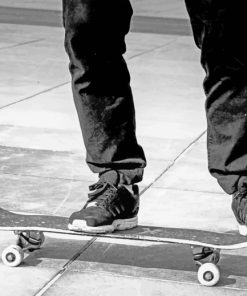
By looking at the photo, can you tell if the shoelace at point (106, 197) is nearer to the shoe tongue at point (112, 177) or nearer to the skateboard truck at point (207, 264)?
the shoe tongue at point (112, 177)

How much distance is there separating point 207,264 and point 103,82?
851 millimetres

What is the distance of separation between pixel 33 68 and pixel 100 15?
17.9ft

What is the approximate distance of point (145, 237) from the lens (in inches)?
147

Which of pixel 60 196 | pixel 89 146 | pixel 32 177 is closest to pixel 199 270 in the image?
pixel 89 146

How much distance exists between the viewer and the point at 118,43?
3842 mm

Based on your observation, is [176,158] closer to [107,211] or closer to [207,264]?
[107,211]

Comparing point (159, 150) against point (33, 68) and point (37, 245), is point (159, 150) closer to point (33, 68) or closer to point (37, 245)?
point (37, 245)

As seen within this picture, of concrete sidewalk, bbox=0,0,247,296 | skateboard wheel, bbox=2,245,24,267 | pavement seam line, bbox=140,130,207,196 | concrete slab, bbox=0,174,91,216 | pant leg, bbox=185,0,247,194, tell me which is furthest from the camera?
pavement seam line, bbox=140,130,207,196

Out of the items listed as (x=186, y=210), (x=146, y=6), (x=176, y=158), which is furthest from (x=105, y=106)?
(x=146, y=6)

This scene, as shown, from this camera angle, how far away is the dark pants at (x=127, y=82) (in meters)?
3.62

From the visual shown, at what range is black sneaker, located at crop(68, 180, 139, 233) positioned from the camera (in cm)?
380

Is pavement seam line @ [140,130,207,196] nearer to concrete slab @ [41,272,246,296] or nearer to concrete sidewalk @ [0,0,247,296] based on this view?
concrete sidewalk @ [0,0,247,296]

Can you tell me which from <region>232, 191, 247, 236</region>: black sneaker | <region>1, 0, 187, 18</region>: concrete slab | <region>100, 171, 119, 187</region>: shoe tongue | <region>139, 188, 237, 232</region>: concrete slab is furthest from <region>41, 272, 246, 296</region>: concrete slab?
<region>1, 0, 187, 18</region>: concrete slab

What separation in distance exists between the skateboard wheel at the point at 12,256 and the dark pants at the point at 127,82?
1.57ft
